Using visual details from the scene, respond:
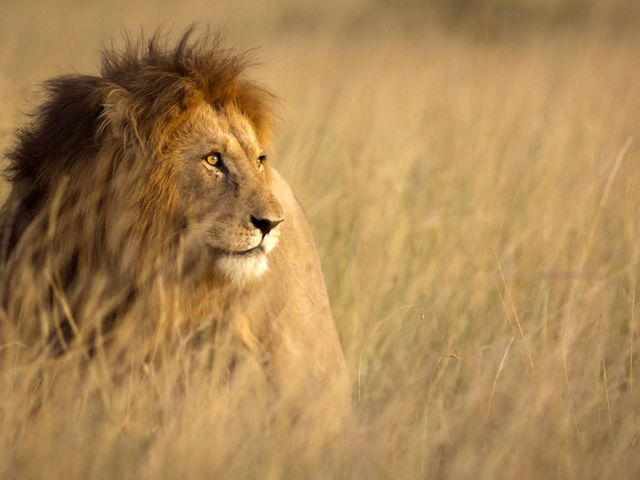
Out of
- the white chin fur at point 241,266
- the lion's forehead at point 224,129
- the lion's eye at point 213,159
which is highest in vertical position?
the lion's forehead at point 224,129

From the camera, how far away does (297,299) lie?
14.1 ft

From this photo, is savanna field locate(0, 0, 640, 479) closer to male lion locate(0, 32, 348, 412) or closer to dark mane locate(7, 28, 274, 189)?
male lion locate(0, 32, 348, 412)

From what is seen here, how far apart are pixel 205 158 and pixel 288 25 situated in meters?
11.0

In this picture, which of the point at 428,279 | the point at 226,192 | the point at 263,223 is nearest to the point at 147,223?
the point at 226,192

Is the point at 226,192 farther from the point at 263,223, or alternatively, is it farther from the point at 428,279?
the point at 428,279

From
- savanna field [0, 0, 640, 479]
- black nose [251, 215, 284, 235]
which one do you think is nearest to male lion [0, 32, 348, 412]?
black nose [251, 215, 284, 235]

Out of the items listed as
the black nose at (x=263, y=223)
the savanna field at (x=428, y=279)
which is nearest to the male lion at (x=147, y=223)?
the black nose at (x=263, y=223)

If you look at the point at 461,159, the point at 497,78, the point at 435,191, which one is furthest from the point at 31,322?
the point at 497,78

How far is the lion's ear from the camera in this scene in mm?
3967

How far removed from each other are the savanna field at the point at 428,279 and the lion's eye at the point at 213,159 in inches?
26.1

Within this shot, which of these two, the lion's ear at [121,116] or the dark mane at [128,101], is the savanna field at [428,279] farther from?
the lion's ear at [121,116]

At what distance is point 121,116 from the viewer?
3971mm

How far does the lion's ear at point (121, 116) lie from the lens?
3967 mm

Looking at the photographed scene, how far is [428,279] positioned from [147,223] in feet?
7.10
